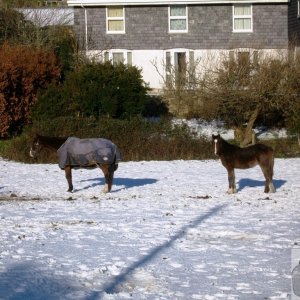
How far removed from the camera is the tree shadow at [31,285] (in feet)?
39.8

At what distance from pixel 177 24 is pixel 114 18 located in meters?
3.45

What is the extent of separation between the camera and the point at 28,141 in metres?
34.5

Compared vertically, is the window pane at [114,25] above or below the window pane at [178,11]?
below

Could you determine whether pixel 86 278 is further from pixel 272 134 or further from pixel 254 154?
pixel 272 134

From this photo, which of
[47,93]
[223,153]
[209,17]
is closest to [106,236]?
[223,153]

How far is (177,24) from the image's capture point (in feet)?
172

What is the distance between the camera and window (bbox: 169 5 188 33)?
52281 mm

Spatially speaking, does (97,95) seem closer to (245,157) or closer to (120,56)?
(120,56)

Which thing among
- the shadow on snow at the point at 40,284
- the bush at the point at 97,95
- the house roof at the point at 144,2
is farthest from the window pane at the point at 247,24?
the shadow on snow at the point at 40,284

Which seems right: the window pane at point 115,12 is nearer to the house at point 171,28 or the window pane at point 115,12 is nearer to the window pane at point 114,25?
the house at point 171,28

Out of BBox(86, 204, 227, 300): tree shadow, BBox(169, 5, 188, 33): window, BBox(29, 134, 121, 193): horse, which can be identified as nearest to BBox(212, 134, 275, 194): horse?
BBox(29, 134, 121, 193): horse

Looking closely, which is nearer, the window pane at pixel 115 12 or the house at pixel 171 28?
the house at pixel 171 28

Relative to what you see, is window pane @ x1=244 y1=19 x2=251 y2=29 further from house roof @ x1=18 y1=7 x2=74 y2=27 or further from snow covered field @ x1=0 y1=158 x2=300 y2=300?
snow covered field @ x1=0 y1=158 x2=300 y2=300

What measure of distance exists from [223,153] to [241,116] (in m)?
17.3
